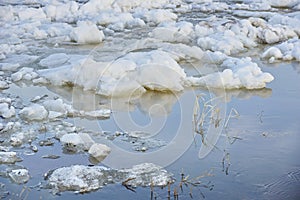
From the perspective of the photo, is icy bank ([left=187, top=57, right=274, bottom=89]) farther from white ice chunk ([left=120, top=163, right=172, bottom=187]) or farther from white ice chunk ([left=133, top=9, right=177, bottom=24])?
white ice chunk ([left=133, top=9, right=177, bottom=24])

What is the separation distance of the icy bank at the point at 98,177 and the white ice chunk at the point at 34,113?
1055 millimetres

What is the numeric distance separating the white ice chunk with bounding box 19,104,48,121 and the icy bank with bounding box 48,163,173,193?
1055mm

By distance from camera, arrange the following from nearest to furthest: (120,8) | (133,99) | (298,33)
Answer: (133,99)
(298,33)
(120,8)

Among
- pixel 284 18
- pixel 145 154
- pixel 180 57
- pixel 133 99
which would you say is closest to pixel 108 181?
pixel 145 154

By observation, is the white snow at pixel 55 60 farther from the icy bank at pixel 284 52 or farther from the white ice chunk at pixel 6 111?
the icy bank at pixel 284 52

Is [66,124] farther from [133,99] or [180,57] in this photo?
[180,57]

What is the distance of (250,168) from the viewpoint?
3967mm

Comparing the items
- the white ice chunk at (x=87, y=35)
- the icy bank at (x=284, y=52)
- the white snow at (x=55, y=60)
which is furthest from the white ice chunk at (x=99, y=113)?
the white ice chunk at (x=87, y=35)

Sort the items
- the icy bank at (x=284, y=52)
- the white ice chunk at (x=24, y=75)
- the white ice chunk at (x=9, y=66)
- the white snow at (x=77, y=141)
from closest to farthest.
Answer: the white snow at (x=77, y=141)
the white ice chunk at (x=24, y=75)
the white ice chunk at (x=9, y=66)
the icy bank at (x=284, y=52)

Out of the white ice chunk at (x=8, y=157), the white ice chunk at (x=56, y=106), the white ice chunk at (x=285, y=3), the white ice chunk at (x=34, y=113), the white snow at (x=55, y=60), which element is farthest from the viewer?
the white ice chunk at (x=285, y=3)

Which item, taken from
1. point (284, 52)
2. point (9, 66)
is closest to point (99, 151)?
point (9, 66)

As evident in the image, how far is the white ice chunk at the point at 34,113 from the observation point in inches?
191

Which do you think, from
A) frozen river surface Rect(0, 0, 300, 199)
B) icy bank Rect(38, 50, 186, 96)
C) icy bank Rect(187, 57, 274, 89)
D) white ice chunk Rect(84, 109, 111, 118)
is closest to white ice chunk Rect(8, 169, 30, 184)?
frozen river surface Rect(0, 0, 300, 199)

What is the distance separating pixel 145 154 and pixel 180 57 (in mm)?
2692
